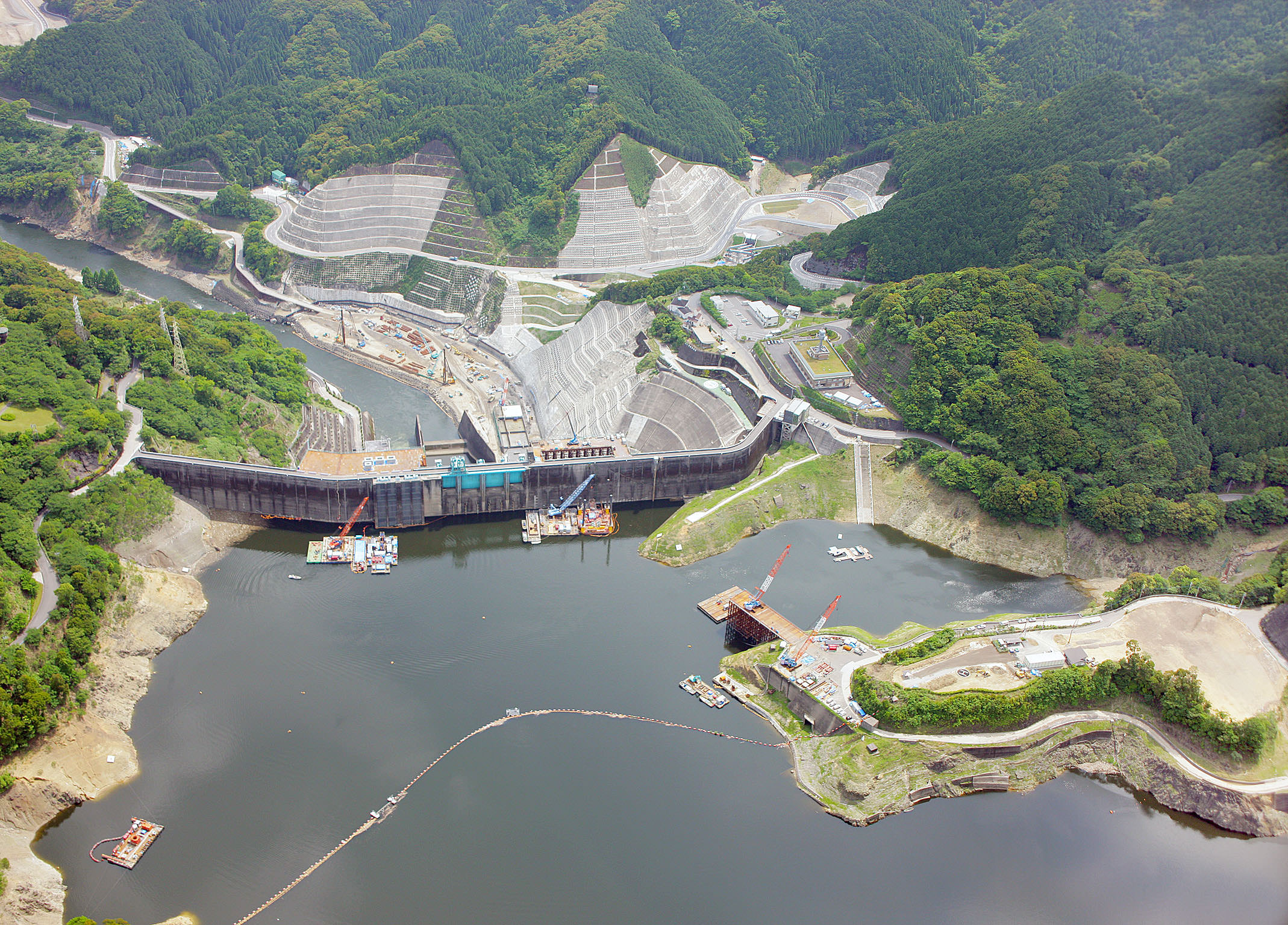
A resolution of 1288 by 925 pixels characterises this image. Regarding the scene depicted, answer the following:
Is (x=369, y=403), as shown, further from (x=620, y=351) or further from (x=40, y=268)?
(x=40, y=268)

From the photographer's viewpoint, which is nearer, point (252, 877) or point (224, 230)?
point (252, 877)

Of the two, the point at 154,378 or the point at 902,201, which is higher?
the point at 902,201

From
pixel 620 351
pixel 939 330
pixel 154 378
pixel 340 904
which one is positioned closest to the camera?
pixel 340 904

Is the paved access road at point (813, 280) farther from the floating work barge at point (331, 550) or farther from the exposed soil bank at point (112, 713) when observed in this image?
the exposed soil bank at point (112, 713)


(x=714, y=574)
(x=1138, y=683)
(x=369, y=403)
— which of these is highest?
(x=369, y=403)

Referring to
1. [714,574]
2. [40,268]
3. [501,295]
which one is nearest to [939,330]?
[714,574]

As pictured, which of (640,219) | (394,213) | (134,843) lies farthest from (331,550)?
(640,219)

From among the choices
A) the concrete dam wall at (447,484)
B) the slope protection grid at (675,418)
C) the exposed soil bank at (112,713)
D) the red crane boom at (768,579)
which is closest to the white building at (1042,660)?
the red crane boom at (768,579)
